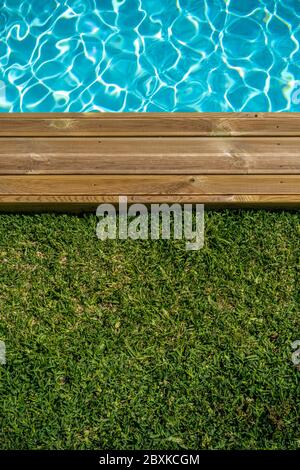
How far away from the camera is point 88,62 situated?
20.9 feet

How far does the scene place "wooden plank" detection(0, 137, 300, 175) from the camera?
478 cm

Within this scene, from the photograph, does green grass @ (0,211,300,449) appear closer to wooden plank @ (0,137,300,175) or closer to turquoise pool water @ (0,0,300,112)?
wooden plank @ (0,137,300,175)

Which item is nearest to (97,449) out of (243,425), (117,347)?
(117,347)

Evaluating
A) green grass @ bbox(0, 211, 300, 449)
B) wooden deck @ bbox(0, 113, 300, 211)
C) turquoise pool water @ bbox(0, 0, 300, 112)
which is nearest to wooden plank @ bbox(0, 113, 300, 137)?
wooden deck @ bbox(0, 113, 300, 211)

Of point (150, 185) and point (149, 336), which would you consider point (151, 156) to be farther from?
point (149, 336)

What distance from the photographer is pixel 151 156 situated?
484cm

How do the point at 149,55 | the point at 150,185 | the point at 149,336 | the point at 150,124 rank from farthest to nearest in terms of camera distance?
1. the point at 149,55
2. the point at 150,124
3. the point at 150,185
4. the point at 149,336

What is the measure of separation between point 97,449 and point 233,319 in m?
1.56

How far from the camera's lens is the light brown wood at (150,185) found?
471 cm

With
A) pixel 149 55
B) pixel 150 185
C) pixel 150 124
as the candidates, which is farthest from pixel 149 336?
pixel 149 55

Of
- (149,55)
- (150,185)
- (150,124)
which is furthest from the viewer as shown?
(149,55)

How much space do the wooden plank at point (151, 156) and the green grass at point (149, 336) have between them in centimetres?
46

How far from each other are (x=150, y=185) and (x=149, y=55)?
2.41 meters

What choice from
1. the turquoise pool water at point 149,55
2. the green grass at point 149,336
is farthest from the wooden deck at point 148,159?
the turquoise pool water at point 149,55
